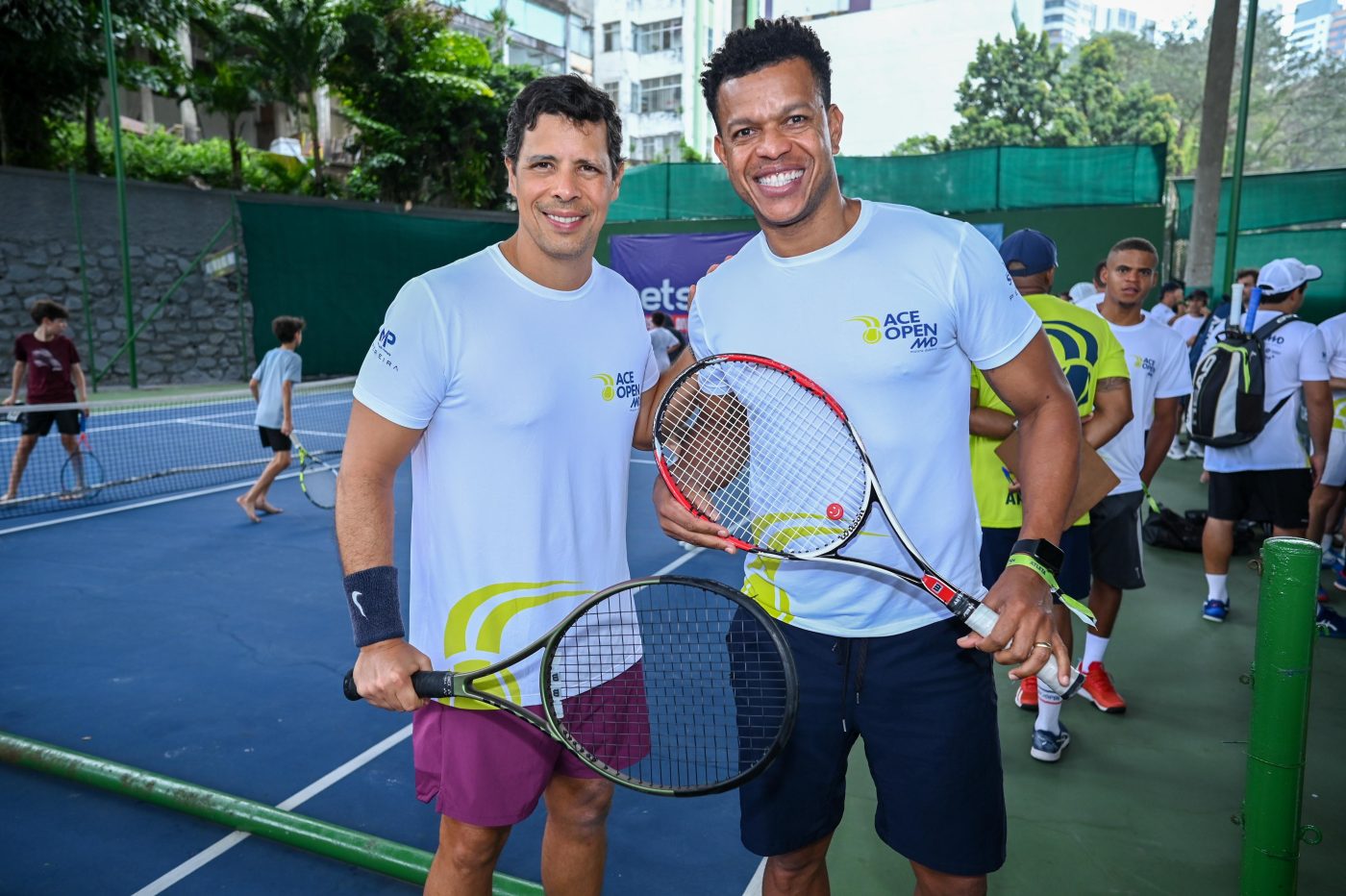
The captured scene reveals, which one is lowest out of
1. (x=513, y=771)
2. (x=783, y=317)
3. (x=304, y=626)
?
(x=304, y=626)

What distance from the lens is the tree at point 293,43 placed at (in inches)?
696

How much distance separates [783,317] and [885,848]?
6.16 feet

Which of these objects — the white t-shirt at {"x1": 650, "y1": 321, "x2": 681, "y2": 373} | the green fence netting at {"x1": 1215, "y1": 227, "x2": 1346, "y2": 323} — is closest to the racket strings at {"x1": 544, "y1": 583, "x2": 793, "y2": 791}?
the white t-shirt at {"x1": 650, "y1": 321, "x2": 681, "y2": 373}

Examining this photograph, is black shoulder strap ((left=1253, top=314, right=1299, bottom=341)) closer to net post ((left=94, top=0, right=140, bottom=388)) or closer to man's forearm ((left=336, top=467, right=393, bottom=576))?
man's forearm ((left=336, top=467, right=393, bottom=576))

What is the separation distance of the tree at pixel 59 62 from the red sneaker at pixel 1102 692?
17.4 meters

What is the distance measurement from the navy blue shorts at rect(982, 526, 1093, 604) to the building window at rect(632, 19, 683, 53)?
47.1 m

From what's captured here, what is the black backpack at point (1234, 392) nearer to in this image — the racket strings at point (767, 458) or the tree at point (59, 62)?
the racket strings at point (767, 458)

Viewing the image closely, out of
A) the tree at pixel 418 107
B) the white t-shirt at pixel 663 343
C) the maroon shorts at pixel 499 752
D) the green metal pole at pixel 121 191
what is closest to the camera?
the maroon shorts at pixel 499 752

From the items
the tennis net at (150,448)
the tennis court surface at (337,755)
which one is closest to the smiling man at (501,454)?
the tennis court surface at (337,755)

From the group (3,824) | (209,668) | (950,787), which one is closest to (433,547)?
(950,787)

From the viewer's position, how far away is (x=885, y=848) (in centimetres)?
296

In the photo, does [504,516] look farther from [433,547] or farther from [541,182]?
[541,182]

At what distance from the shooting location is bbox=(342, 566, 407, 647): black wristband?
1.76m

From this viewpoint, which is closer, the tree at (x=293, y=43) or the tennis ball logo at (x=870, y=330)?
the tennis ball logo at (x=870, y=330)
